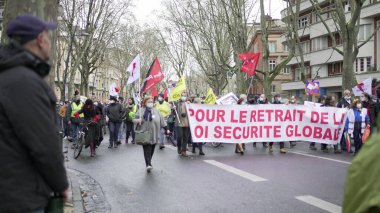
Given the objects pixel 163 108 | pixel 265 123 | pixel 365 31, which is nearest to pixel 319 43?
pixel 365 31

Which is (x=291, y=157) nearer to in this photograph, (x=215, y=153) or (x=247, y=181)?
(x=215, y=153)

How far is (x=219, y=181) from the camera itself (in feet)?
32.4

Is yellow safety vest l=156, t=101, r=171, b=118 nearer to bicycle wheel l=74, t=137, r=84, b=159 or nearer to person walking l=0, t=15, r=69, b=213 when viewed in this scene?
bicycle wheel l=74, t=137, r=84, b=159

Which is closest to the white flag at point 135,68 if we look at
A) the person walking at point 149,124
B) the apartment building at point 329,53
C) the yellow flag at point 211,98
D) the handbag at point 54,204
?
the person walking at point 149,124

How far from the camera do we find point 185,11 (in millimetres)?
43281

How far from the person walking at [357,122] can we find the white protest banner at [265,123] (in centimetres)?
85

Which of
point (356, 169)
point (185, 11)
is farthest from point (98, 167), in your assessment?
point (185, 11)

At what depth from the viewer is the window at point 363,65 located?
47188 mm

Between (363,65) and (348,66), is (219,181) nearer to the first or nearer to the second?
(348,66)

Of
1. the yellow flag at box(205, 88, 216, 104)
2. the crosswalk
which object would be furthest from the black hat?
the yellow flag at box(205, 88, 216, 104)

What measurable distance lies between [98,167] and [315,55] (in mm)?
48551

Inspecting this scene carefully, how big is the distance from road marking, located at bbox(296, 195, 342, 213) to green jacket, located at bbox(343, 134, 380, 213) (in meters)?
5.25

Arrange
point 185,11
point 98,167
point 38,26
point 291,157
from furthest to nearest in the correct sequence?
point 185,11, point 291,157, point 98,167, point 38,26

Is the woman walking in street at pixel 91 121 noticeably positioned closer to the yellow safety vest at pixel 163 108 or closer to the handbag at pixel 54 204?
the yellow safety vest at pixel 163 108
